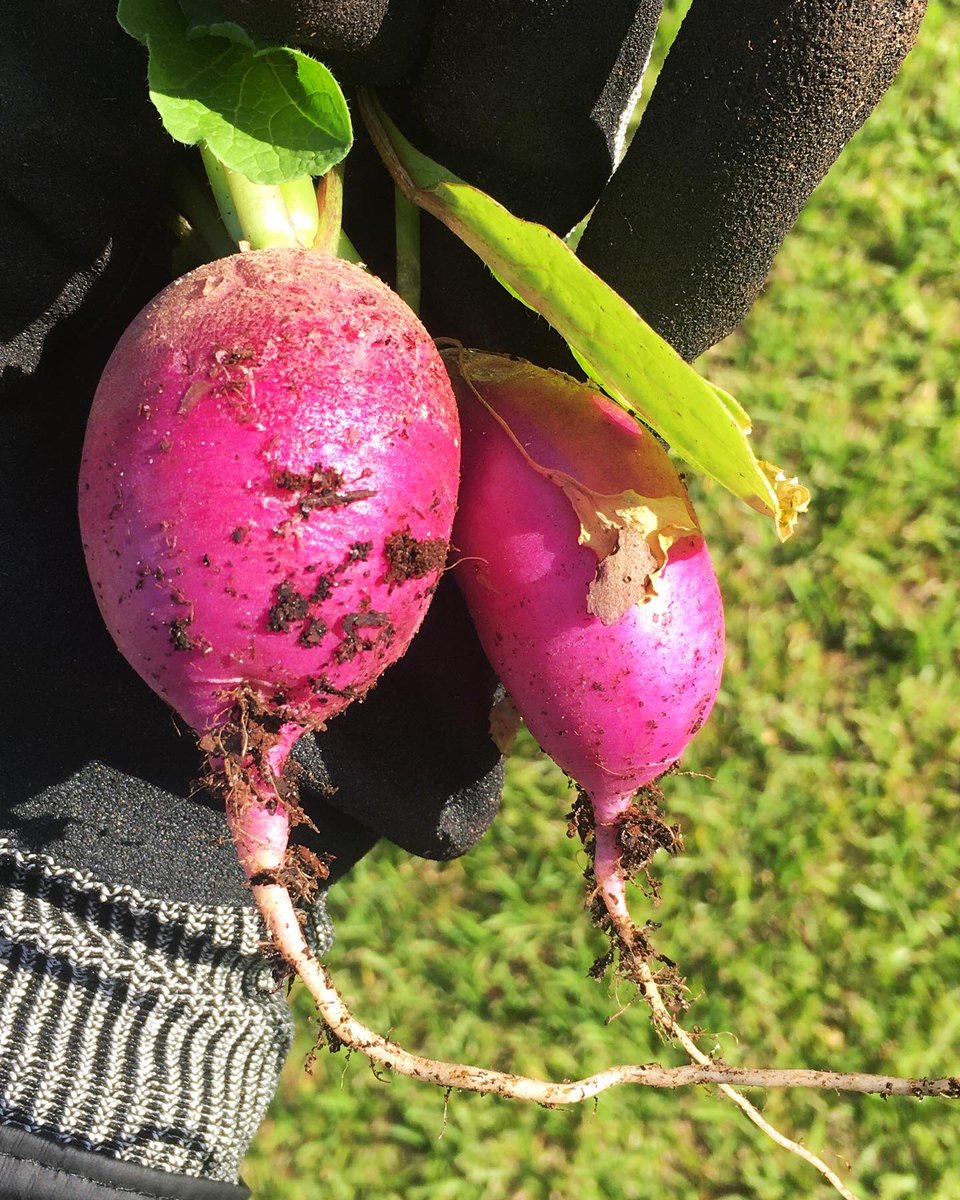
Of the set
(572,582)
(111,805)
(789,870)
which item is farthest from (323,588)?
(789,870)

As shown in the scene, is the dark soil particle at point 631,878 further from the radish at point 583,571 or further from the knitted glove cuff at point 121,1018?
the knitted glove cuff at point 121,1018

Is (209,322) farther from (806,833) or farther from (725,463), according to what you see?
(806,833)

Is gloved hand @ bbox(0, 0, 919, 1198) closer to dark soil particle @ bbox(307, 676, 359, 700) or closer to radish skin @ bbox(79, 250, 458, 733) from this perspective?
radish skin @ bbox(79, 250, 458, 733)

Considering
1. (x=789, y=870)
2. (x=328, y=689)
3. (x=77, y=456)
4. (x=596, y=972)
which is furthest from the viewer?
(x=789, y=870)

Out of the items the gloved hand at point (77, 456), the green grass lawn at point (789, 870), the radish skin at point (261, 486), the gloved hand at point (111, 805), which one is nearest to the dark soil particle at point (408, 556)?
the radish skin at point (261, 486)

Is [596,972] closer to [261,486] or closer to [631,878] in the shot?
[631,878]

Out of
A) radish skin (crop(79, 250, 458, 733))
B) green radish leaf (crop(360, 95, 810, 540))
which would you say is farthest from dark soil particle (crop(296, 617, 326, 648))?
green radish leaf (crop(360, 95, 810, 540))

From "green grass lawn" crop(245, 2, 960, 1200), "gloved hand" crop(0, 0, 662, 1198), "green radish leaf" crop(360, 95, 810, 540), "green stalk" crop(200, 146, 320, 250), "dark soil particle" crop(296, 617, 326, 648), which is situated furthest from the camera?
"green grass lawn" crop(245, 2, 960, 1200)

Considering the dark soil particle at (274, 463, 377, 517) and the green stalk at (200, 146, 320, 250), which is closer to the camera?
the dark soil particle at (274, 463, 377, 517)
